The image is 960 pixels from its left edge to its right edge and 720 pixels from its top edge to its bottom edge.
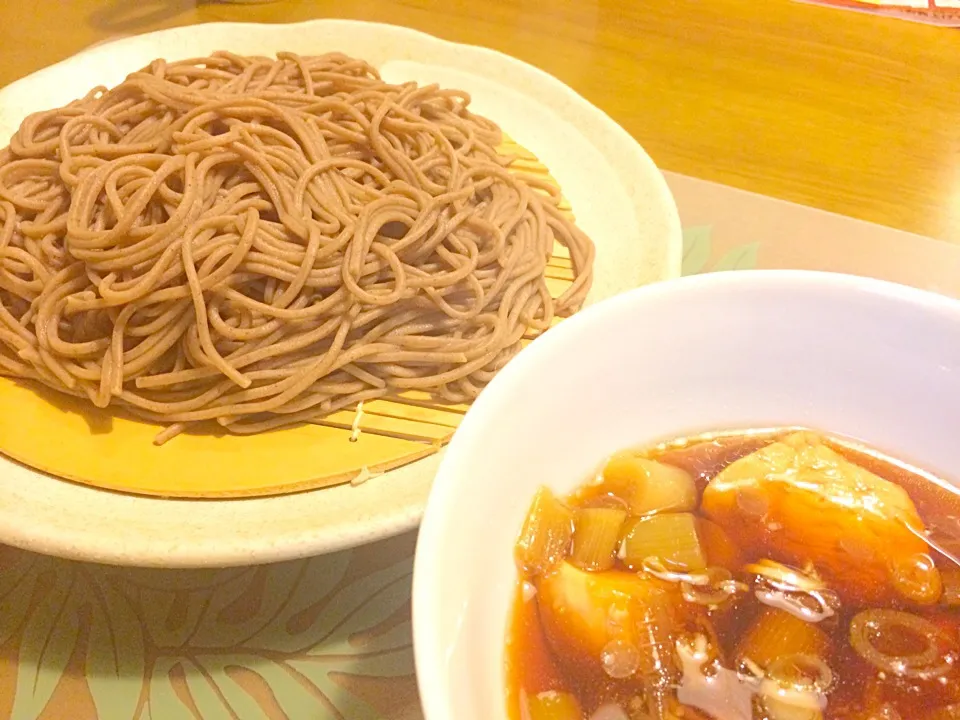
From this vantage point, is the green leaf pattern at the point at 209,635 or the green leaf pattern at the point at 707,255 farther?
the green leaf pattern at the point at 707,255

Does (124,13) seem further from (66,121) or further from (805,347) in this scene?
(805,347)

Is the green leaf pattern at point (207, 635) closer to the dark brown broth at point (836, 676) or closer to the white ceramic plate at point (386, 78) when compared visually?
the white ceramic plate at point (386, 78)

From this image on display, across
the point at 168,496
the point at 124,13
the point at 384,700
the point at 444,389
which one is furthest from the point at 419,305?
the point at 124,13

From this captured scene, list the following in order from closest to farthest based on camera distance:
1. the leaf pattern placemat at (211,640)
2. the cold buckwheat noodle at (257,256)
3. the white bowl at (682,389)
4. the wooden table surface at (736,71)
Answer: the white bowl at (682,389) → the leaf pattern placemat at (211,640) → the cold buckwheat noodle at (257,256) → the wooden table surface at (736,71)

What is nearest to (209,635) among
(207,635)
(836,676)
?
(207,635)

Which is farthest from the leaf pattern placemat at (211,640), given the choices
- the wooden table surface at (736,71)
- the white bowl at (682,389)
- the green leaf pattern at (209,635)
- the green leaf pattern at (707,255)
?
the wooden table surface at (736,71)

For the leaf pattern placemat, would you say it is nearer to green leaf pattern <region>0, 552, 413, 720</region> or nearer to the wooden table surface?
green leaf pattern <region>0, 552, 413, 720</region>

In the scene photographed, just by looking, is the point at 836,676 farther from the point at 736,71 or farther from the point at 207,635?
the point at 736,71
